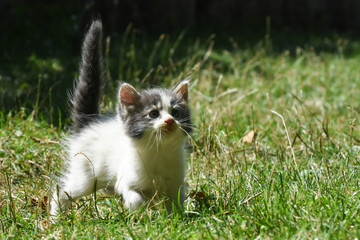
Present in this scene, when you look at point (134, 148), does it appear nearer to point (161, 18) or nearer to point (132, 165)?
point (132, 165)

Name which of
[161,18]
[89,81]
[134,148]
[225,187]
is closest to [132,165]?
[134,148]

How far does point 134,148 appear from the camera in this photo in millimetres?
2988

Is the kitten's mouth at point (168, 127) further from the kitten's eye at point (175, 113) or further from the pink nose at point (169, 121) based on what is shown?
the kitten's eye at point (175, 113)

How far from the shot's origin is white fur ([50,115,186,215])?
2.94 meters

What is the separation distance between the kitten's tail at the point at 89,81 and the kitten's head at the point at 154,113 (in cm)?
41

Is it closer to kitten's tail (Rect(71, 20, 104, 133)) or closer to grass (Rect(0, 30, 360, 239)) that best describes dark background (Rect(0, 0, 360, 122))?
grass (Rect(0, 30, 360, 239))

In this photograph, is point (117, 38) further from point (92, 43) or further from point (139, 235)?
point (139, 235)

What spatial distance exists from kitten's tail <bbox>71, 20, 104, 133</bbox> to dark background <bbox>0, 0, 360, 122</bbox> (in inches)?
30.5

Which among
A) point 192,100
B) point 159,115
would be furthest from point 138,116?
point 192,100

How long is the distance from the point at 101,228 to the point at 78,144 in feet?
2.84

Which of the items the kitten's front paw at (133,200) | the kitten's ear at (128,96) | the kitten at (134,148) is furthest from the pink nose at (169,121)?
the kitten's front paw at (133,200)

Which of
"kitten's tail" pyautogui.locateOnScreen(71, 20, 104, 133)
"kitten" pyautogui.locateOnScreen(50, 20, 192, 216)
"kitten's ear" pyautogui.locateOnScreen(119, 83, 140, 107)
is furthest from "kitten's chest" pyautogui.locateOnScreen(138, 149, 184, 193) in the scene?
"kitten's tail" pyautogui.locateOnScreen(71, 20, 104, 133)

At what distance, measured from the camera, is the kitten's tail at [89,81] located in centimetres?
340

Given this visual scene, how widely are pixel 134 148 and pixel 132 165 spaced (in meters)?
0.11
